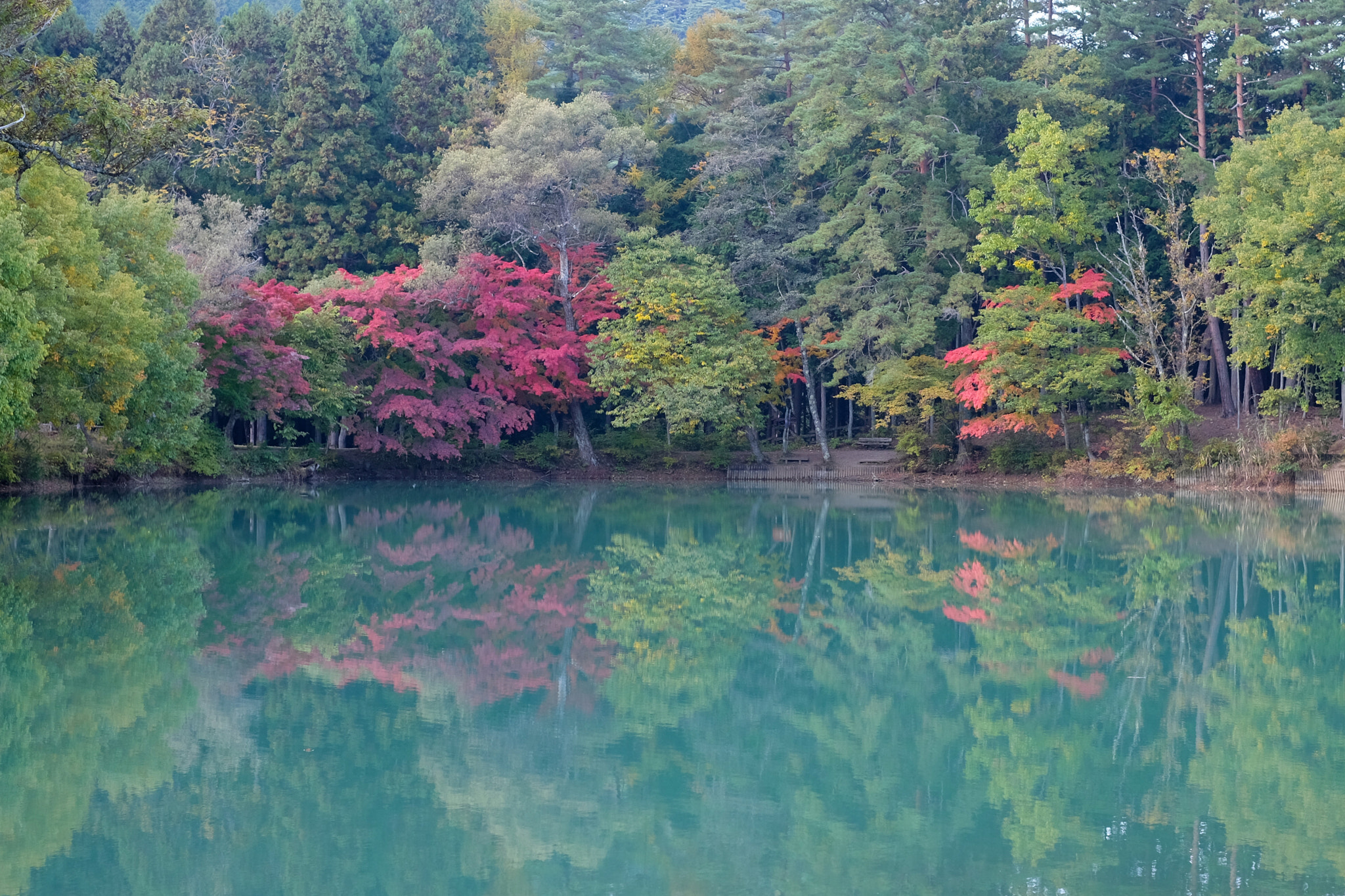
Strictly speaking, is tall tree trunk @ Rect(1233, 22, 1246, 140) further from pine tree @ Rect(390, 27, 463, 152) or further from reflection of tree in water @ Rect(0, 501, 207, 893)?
reflection of tree in water @ Rect(0, 501, 207, 893)

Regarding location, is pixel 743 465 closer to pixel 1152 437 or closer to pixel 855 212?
pixel 855 212

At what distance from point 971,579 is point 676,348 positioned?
17798mm

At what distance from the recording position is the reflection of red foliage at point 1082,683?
28.7 feet

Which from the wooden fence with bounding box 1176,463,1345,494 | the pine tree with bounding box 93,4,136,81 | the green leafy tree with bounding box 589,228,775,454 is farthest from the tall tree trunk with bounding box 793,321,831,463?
the pine tree with bounding box 93,4,136,81

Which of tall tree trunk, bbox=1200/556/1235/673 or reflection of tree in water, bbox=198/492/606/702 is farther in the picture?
tall tree trunk, bbox=1200/556/1235/673

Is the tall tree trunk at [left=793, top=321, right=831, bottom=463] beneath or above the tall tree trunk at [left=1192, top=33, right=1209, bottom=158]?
beneath

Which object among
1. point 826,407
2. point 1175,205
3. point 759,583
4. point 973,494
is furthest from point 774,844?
point 826,407

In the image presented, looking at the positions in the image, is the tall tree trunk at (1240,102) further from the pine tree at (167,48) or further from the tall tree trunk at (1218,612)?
the pine tree at (167,48)

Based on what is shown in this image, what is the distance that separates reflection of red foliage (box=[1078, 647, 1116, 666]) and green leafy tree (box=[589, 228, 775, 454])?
2048 centimetres

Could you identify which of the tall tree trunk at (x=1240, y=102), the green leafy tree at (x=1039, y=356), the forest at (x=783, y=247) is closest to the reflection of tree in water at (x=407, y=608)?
the forest at (x=783, y=247)

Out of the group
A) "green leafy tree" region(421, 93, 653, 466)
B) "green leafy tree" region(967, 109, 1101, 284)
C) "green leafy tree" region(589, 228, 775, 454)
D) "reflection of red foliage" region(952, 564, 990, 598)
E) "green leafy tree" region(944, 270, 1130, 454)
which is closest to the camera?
"reflection of red foliage" region(952, 564, 990, 598)

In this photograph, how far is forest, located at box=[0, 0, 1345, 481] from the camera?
1091 inches

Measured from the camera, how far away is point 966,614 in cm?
1209

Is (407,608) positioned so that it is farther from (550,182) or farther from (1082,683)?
(550,182)
